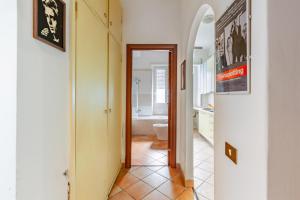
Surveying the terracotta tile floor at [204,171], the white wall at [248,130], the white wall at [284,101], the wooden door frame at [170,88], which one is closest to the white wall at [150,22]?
the wooden door frame at [170,88]

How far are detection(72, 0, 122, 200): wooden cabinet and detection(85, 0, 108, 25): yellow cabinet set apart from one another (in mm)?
55

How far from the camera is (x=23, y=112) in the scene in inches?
32.3

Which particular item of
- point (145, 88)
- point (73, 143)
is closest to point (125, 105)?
point (73, 143)

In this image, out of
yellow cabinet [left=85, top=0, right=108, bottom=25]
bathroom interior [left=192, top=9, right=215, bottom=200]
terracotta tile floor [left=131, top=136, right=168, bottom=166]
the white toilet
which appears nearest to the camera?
yellow cabinet [left=85, top=0, right=108, bottom=25]

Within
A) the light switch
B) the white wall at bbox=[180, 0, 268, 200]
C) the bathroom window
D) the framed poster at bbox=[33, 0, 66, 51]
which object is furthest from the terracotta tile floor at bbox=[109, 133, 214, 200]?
the bathroom window

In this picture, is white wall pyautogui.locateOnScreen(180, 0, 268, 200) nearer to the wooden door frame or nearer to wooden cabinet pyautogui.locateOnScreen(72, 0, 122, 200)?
wooden cabinet pyautogui.locateOnScreen(72, 0, 122, 200)

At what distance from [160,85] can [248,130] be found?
5.31m

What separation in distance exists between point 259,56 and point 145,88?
544 centimetres

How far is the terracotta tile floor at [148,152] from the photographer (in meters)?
3.25

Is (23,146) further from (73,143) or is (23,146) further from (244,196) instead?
(244,196)
